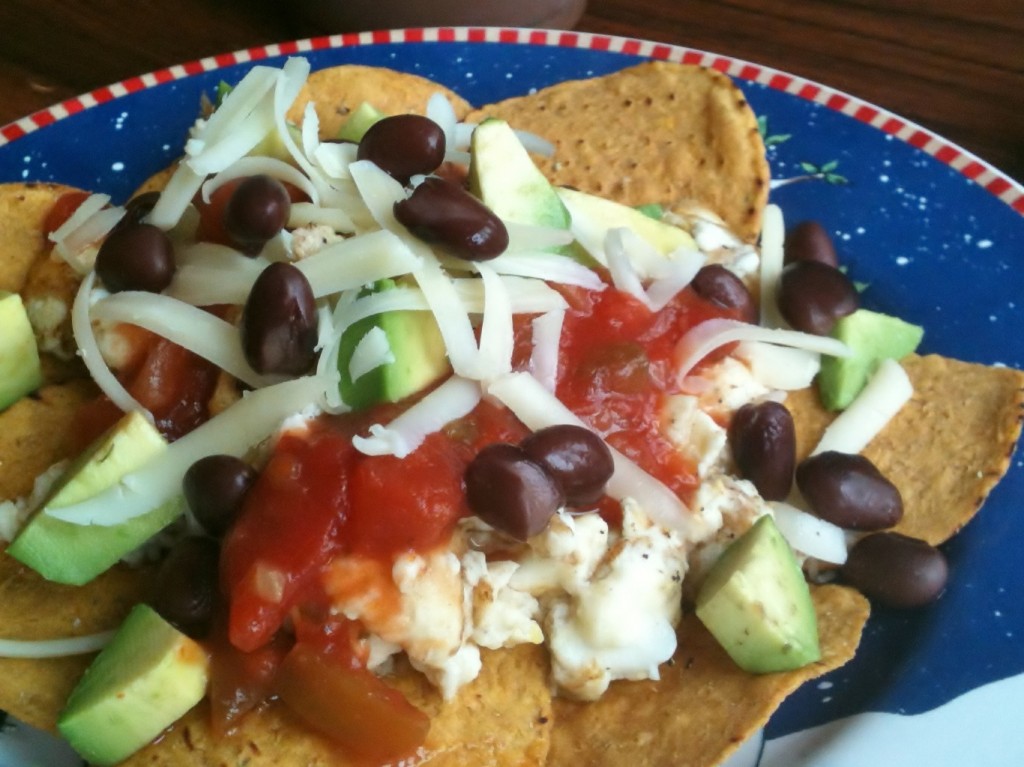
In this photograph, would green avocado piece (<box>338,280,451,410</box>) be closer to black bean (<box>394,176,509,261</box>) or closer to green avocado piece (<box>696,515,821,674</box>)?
black bean (<box>394,176,509,261</box>)

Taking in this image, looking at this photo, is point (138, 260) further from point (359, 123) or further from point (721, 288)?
point (721, 288)

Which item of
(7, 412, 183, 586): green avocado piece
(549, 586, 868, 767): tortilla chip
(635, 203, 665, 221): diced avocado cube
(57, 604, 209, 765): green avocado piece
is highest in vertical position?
(635, 203, 665, 221): diced avocado cube

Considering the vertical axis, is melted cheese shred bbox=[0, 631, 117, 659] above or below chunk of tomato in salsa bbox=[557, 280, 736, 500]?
below

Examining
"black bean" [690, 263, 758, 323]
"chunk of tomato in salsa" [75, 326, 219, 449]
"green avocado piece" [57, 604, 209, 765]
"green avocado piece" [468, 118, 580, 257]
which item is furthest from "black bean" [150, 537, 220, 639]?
"black bean" [690, 263, 758, 323]

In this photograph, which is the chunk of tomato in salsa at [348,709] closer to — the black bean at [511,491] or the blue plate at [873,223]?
the black bean at [511,491]

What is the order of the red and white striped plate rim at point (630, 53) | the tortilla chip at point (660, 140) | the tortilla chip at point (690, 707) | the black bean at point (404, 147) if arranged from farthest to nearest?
the red and white striped plate rim at point (630, 53) < the tortilla chip at point (660, 140) < the black bean at point (404, 147) < the tortilla chip at point (690, 707)

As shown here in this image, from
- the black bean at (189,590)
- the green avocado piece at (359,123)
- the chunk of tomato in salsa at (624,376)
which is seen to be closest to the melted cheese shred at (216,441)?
the black bean at (189,590)
